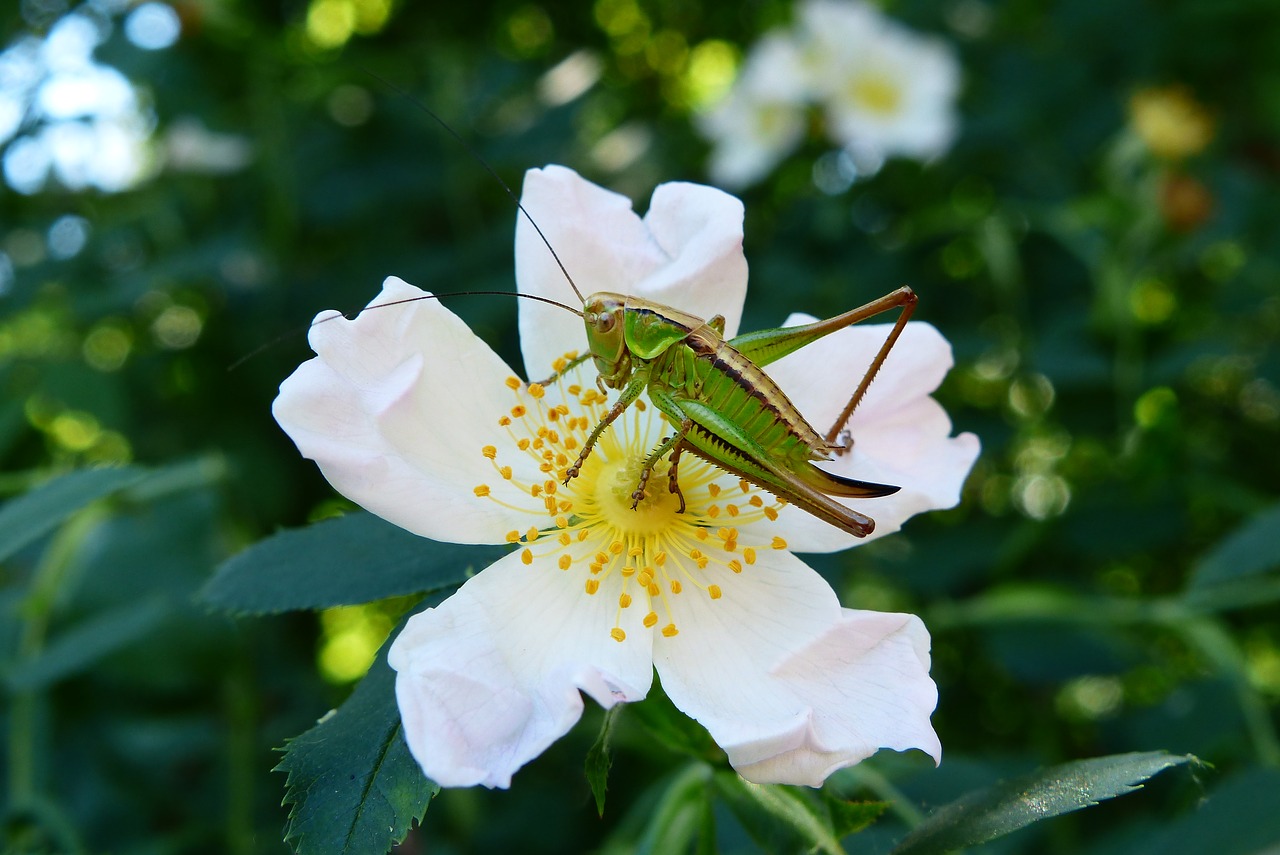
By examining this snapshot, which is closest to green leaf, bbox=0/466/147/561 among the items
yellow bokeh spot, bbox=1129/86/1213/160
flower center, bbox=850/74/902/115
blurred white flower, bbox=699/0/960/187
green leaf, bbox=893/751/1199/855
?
green leaf, bbox=893/751/1199/855

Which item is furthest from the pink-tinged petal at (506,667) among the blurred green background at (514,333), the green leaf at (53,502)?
the blurred green background at (514,333)

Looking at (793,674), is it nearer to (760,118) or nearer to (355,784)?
(355,784)

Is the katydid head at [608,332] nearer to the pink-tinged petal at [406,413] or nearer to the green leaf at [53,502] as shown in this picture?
the pink-tinged petal at [406,413]

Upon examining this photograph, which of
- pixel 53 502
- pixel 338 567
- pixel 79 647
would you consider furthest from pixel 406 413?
pixel 79 647

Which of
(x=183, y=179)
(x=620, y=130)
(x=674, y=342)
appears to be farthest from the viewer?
(x=620, y=130)

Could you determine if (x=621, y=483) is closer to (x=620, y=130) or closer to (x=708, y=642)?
(x=708, y=642)

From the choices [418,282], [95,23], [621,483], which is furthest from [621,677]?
[95,23]
